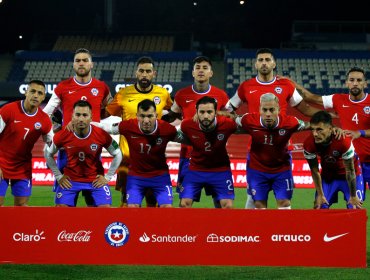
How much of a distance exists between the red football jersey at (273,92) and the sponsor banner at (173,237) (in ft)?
6.71

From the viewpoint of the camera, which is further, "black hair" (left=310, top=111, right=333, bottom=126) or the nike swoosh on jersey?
"black hair" (left=310, top=111, right=333, bottom=126)

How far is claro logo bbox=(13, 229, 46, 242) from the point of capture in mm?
6570

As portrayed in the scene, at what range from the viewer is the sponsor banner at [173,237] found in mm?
6441

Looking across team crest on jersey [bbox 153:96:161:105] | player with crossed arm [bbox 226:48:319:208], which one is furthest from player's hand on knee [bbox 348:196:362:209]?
team crest on jersey [bbox 153:96:161:105]

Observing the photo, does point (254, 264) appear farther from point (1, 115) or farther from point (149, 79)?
point (1, 115)

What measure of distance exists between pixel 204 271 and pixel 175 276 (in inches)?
13.3

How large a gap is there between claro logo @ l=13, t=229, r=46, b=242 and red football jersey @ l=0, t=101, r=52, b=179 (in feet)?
5.77

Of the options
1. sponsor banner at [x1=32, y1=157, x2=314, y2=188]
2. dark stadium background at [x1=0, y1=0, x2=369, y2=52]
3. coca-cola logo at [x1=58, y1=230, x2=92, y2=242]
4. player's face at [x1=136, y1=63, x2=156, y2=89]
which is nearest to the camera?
coca-cola logo at [x1=58, y1=230, x2=92, y2=242]

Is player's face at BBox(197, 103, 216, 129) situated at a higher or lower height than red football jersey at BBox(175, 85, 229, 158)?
lower

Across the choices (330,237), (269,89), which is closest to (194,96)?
(269,89)

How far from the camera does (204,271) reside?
6.63 metres

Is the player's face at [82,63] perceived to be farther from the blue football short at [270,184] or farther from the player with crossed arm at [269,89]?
the blue football short at [270,184]

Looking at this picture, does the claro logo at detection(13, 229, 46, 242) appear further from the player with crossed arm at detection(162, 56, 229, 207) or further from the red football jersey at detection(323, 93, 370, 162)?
the red football jersey at detection(323, 93, 370, 162)

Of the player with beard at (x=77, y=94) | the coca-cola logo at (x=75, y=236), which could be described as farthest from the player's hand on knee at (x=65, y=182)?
the coca-cola logo at (x=75, y=236)
